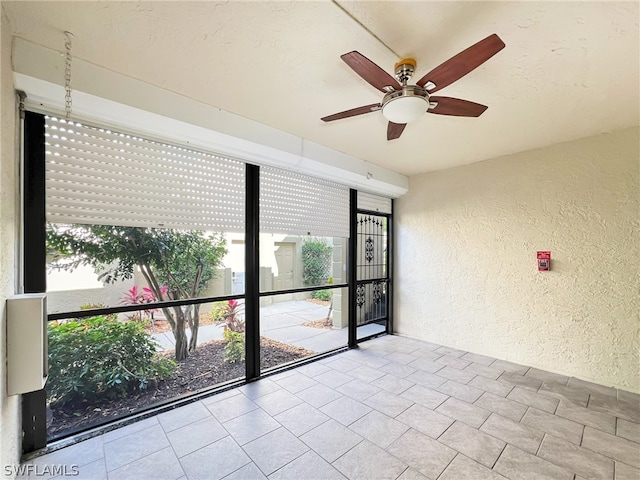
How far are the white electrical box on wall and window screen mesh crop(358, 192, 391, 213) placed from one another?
371cm

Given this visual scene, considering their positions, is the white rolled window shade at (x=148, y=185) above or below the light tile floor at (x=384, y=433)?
above

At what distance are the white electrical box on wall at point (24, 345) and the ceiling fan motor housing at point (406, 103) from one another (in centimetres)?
244

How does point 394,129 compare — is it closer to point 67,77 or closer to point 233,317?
point 67,77

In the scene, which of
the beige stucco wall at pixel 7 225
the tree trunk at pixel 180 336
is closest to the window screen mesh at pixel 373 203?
the tree trunk at pixel 180 336

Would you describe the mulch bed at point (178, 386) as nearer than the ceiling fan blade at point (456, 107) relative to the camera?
No

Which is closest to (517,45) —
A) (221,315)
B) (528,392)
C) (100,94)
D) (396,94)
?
(396,94)

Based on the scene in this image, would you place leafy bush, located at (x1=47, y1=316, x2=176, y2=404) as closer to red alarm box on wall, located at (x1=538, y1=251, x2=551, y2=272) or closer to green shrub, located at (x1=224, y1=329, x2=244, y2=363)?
green shrub, located at (x1=224, y1=329, x2=244, y2=363)

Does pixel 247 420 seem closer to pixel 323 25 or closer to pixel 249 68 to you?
pixel 249 68

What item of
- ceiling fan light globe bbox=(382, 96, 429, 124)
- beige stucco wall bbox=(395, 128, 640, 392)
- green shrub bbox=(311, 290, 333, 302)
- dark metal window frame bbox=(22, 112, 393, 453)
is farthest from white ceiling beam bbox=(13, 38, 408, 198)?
green shrub bbox=(311, 290, 333, 302)

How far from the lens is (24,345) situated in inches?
62.3

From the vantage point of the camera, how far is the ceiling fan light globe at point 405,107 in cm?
174

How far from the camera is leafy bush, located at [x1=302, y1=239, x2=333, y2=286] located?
14.4 ft

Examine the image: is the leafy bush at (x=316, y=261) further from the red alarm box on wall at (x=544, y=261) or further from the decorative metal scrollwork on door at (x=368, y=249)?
the red alarm box on wall at (x=544, y=261)

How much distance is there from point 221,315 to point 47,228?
71.4 inches
